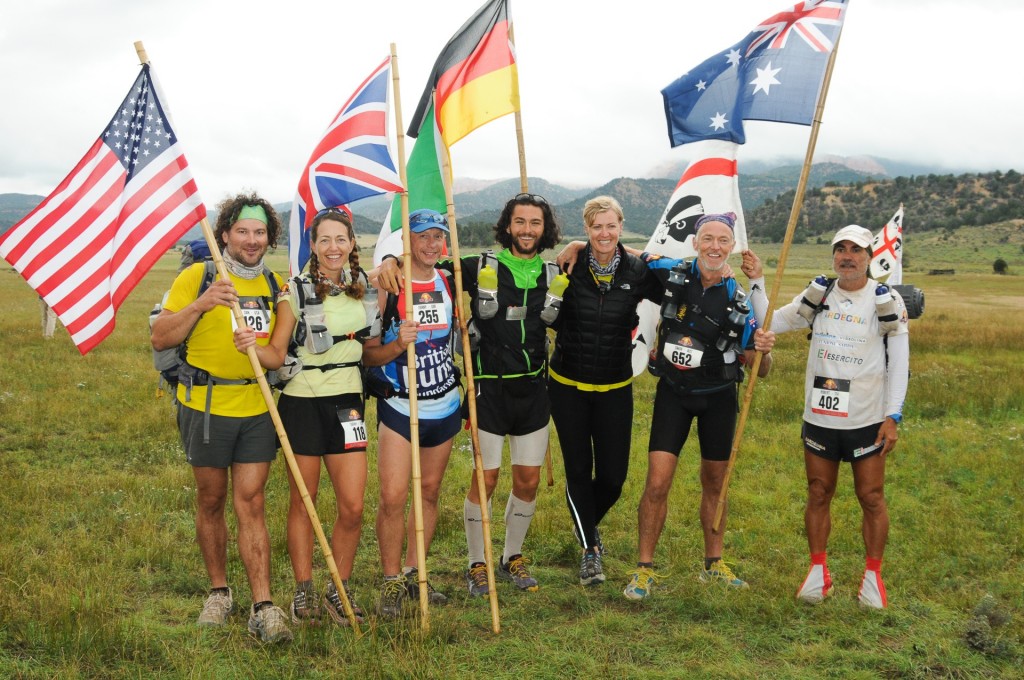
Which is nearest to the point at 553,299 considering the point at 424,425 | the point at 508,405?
the point at 508,405

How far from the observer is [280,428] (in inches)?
204

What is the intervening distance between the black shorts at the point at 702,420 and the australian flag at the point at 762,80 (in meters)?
2.36

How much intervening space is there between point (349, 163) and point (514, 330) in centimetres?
181

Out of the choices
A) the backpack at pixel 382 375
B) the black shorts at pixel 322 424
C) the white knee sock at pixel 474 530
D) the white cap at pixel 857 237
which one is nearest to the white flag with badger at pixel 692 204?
the white cap at pixel 857 237

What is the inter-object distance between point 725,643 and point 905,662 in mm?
1181

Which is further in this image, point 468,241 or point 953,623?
point 468,241

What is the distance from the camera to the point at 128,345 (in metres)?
22.0

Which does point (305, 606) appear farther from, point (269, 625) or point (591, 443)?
point (591, 443)

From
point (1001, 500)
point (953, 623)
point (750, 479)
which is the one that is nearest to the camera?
point (953, 623)

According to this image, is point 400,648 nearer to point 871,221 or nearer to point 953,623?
point 953,623

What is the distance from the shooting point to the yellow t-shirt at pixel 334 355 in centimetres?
547

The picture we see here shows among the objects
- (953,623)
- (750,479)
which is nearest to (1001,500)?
(750,479)

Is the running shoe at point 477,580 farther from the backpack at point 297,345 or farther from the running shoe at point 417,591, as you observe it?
the backpack at point 297,345

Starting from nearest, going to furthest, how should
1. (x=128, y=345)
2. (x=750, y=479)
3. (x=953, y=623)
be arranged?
(x=953, y=623) < (x=750, y=479) < (x=128, y=345)
